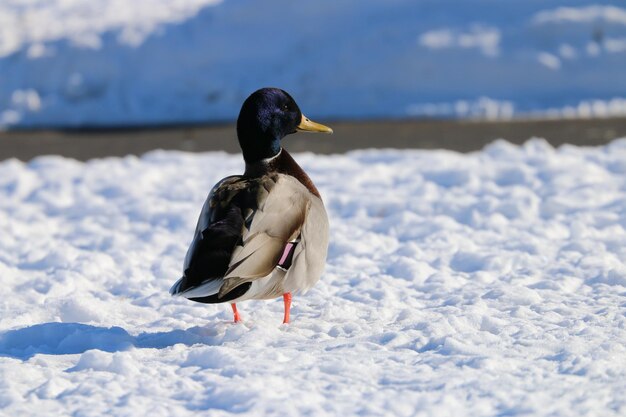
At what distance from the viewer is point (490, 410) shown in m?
3.50

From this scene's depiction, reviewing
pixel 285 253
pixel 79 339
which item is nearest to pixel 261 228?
pixel 285 253

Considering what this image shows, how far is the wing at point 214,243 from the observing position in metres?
4.12

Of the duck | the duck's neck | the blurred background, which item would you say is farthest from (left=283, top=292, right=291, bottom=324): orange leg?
the blurred background

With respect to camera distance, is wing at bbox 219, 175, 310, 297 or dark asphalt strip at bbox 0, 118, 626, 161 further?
dark asphalt strip at bbox 0, 118, 626, 161

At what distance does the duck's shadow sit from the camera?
4397 mm

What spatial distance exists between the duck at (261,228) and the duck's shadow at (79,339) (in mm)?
328

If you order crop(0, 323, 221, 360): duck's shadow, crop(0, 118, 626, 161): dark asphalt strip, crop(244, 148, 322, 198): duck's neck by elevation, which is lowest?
crop(0, 323, 221, 360): duck's shadow

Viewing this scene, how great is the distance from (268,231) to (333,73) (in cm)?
1060

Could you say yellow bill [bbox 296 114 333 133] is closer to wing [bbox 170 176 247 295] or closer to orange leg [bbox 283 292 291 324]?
wing [bbox 170 176 247 295]

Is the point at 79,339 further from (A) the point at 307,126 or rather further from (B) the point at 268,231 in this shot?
(A) the point at 307,126

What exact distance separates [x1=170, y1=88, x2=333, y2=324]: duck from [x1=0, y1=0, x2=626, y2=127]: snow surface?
8.52 meters

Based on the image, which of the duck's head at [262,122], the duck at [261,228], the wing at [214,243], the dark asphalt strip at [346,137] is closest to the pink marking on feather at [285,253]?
the duck at [261,228]

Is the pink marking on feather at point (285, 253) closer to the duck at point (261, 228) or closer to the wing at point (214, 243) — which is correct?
the duck at point (261, 228)

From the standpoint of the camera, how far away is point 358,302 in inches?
→ 208
